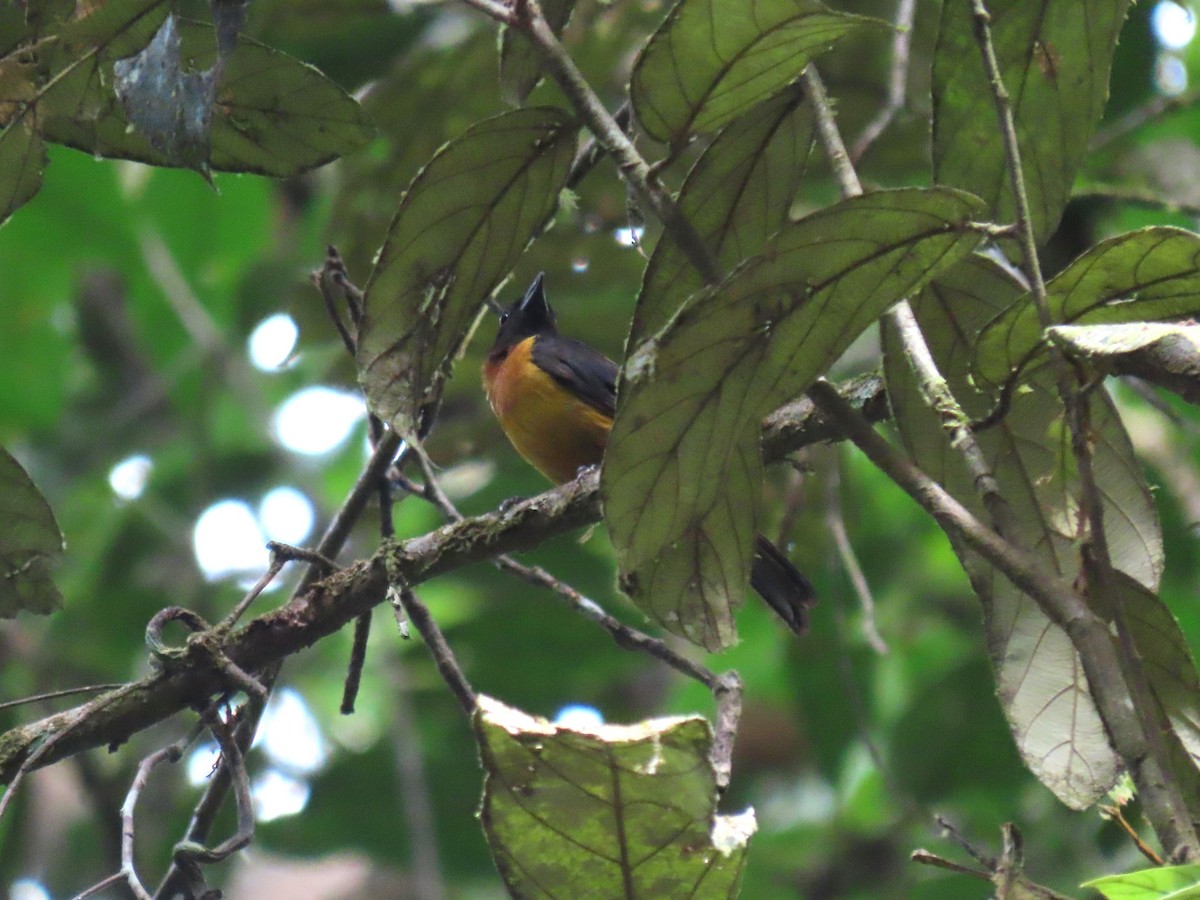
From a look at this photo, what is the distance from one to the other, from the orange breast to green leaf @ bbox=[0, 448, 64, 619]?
2097 mm

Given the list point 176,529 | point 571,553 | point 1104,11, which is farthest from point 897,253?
point 176,529

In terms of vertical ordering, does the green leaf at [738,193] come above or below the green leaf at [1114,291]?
above

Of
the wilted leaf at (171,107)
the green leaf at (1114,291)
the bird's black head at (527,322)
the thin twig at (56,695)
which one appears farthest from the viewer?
the bird's black head at (527,322)

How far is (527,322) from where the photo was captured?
15.8 feet

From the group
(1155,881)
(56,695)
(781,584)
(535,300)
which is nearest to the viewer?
(1155,881)

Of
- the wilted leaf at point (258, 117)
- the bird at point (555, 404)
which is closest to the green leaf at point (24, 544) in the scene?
the wilted leaf at point (258, 117)

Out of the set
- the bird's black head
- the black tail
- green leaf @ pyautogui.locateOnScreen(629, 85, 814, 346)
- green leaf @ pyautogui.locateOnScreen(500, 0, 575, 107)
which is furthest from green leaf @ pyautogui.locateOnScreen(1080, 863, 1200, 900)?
the bird's black head

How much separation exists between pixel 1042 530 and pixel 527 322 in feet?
11.1

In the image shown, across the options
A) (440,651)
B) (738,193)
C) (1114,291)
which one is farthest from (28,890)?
(1114,291)

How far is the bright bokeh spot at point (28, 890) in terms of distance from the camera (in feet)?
16.9

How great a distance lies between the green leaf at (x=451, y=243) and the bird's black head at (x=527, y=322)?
2.85 m

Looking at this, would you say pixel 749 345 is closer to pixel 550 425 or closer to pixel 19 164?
pixel 19 164

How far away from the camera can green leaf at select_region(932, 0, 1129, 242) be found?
5.36 feet

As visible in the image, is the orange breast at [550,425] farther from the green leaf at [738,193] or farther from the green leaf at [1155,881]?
the green leaf at [1155,881]
